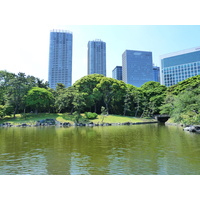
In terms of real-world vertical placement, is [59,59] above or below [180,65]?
above

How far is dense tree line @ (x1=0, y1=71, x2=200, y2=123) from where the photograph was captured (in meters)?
37.4

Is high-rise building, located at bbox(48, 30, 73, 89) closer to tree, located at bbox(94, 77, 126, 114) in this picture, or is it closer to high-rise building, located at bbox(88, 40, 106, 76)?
high-rise building, located at bbox(88, 40, 106, 76)

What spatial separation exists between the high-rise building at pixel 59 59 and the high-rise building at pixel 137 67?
151 ft

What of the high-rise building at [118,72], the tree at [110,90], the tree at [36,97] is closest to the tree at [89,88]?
the tree at [110,90]

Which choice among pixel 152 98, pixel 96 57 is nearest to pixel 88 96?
pixel 152 98

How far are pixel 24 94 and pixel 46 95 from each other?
16.4 ft

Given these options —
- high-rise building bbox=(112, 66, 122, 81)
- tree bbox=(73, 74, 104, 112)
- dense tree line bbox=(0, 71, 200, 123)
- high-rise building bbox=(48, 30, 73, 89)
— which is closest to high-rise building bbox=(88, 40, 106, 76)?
high-rise building bbox=(48, 30, 73, 89)

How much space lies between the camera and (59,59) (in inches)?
4587

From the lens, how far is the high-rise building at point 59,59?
115m

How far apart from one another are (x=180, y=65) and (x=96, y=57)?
205 ft

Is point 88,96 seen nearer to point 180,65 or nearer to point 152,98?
point 152,98

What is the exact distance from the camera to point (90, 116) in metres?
37.5

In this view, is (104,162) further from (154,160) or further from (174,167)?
(174,167)

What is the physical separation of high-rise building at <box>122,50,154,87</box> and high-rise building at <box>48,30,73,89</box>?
46059 millimetres
